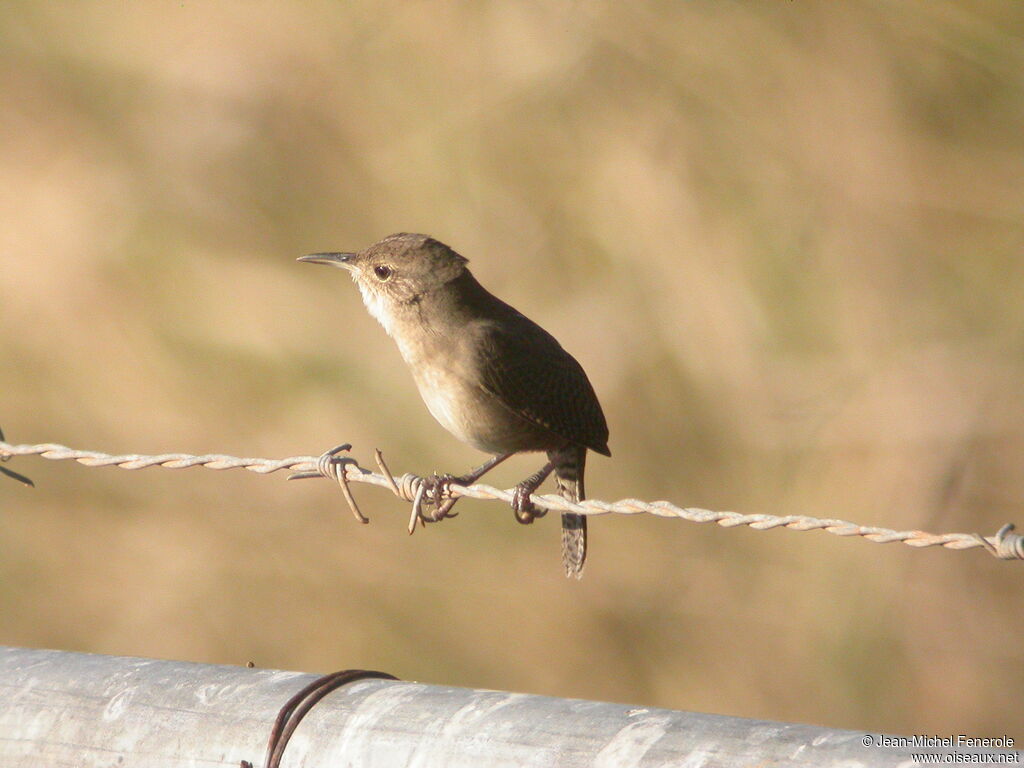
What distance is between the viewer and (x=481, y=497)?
9.57ft

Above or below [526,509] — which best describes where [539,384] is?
above

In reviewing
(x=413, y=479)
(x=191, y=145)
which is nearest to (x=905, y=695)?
(x=413, y=479)

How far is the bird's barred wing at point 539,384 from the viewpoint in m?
4.26

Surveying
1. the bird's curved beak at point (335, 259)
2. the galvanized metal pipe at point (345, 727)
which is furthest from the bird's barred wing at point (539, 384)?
the galvanized metal pipe at point (345, 727)

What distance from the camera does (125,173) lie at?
6.75 meters

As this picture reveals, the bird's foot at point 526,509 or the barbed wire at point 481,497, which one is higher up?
the barbed wire at point 481,497

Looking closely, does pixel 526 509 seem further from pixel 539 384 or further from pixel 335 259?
pixel 335 259

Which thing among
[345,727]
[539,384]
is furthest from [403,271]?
[345,727]

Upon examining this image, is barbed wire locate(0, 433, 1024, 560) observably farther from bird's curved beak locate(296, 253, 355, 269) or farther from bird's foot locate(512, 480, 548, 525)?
bird's curved beak locate(296, 253, 355, 269)

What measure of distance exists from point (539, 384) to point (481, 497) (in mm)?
1450

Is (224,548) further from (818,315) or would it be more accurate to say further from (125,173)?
(818,315)

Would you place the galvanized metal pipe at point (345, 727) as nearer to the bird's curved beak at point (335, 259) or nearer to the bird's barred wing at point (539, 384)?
the bird's barred wing at point (539, 384)

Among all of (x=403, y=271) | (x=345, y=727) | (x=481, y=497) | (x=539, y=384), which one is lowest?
(x=345, y=727)

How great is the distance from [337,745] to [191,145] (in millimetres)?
5301
